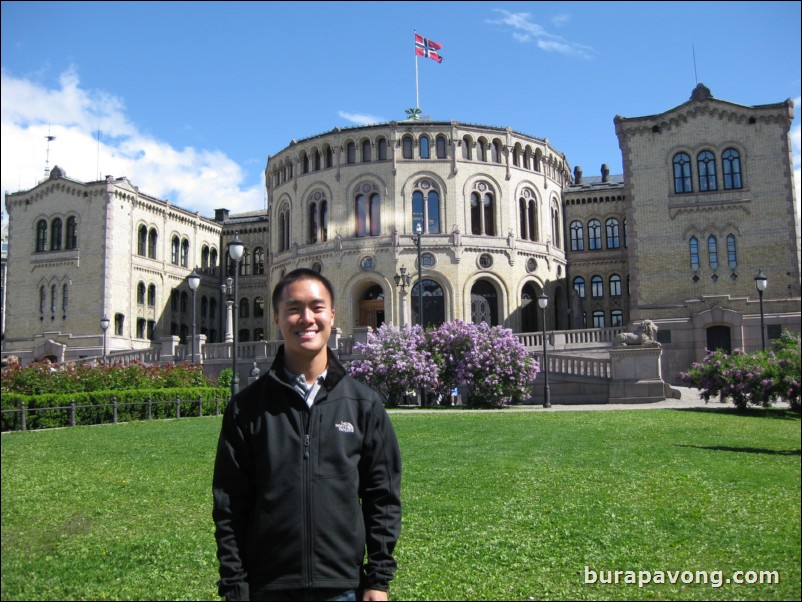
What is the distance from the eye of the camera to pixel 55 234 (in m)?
56.8

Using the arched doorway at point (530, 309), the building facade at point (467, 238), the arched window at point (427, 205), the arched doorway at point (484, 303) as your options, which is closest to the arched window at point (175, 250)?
the building facade at point (467, 238)

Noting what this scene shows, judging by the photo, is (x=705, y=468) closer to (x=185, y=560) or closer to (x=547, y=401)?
(x=185, y=560)

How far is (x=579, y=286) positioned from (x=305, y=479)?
56.0m

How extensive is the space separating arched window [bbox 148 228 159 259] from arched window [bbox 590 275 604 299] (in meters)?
35.1

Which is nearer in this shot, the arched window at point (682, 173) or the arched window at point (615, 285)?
the arched window at point (682, 173)

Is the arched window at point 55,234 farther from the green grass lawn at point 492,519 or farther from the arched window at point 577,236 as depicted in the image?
the green grass lawn at point 492,519

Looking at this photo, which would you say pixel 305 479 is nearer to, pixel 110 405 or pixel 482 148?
pixel 110 405

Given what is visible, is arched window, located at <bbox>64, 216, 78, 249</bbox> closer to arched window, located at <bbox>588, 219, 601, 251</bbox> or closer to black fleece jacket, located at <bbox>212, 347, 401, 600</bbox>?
arched window, located at <bbox>588, 219, 601, 251</bbox>

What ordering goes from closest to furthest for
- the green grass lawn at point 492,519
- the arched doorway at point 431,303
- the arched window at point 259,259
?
the green grass lawn at point 492,519 → the arched doorway at point 431,303 → the arched window at point 259,259

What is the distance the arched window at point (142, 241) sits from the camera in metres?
57.6

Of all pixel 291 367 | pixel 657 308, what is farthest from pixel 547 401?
pixel 291 367

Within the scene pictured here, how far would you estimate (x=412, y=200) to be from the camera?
5169cm

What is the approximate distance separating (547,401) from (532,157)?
96.6 feet

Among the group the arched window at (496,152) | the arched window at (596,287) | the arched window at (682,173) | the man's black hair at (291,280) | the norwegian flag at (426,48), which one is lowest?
the man's black hair at (291,280)
